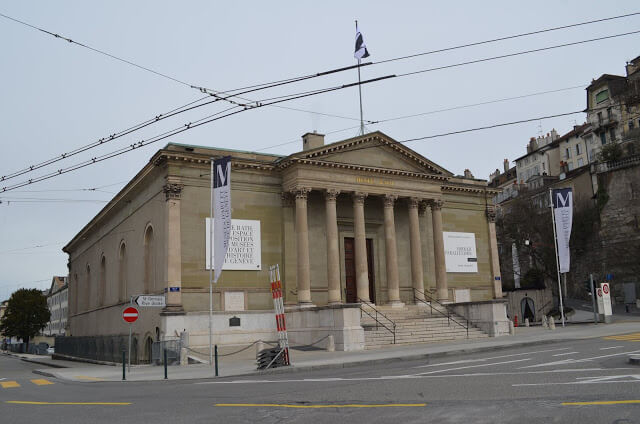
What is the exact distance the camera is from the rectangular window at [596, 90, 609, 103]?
7369cm

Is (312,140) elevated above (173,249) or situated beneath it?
elevated above

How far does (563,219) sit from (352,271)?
14.6 metres

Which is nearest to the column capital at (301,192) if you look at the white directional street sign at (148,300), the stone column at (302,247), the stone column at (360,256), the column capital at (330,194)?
the stone column at (302,247)

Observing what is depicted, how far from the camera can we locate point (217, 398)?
1365 centimetres

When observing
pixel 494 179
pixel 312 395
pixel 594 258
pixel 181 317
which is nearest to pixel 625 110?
pixel 594 258

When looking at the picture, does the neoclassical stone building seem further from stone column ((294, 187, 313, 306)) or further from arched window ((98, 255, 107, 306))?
arched window ((98, 255, 107, 306))

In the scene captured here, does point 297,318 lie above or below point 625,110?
below

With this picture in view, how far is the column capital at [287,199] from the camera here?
3619 cm

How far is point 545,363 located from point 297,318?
17848 mm

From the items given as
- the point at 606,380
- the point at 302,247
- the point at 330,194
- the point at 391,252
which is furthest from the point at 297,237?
the point at 606,380

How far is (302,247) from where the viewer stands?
34406mm

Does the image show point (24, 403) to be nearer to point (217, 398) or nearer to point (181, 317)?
point (217, 398)

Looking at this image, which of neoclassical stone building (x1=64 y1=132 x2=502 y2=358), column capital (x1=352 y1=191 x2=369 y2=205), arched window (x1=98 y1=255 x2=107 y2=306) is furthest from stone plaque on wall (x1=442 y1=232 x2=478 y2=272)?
arched window (x1=98 y1=255 x2=107 y2=306)

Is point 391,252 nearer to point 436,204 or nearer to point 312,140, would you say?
point 436,204
